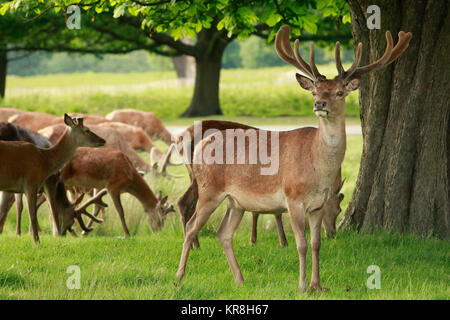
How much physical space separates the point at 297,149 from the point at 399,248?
7.35ft

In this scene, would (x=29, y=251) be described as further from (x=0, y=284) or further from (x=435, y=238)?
(x=435, y=238)

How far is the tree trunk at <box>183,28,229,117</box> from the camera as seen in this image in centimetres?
2678

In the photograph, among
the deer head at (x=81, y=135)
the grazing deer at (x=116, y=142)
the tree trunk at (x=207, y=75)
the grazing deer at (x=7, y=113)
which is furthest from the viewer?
the tree trunk at (x=207, y=75)

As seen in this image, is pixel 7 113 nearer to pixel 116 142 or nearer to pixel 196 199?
pixel 116 142

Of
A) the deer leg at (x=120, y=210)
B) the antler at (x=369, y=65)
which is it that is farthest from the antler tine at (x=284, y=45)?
the deer leg at (x=120, y=210)

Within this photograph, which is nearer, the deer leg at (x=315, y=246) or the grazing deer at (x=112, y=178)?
the deer leg at (x=315, y=246)

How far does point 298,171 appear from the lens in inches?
222

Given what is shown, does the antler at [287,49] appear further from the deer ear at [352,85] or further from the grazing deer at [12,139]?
the grazing deer at [12,139]

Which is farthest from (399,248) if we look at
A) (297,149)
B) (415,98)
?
(297,149)

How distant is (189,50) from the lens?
2650cm

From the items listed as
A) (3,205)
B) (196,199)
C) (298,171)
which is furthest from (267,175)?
(3,205)

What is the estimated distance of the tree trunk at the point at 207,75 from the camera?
26.8m

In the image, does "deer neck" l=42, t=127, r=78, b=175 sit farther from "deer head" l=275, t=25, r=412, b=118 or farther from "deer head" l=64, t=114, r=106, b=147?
"deer head" l=275, t=25, r=412, b=118

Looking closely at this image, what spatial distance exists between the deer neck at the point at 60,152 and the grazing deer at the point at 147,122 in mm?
8941
